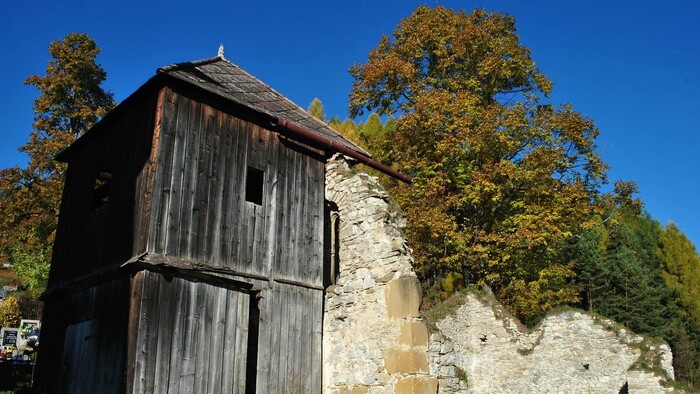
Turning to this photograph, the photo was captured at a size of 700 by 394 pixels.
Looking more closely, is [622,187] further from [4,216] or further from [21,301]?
[21,301]

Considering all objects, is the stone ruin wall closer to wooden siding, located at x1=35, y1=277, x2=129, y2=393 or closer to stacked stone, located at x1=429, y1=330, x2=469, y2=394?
stacked stone, located at x1=429, y1=330, x2=469, y2=394

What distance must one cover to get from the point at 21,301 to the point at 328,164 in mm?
27545

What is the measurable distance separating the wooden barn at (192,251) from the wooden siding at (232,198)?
0.9 inches

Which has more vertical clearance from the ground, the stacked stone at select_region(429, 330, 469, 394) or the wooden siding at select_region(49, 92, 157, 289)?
the wooden siding at select_region(49, 92, 157, 289)

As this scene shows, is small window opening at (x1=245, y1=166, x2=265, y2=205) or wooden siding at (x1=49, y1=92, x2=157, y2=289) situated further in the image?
small window opening at (x1=245, y1=166, x2=265, y2=205)

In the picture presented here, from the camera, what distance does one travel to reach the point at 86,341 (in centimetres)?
977

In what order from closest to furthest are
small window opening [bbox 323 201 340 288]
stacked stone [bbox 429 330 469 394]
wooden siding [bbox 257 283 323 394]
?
wooden siding [bbox 257 283 323 394]
stacked stone [bbox 429 330 469 394]
small window opening [bbox 323 201 340 288]

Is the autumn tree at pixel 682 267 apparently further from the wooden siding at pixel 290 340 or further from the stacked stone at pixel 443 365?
the wooden siding at pixel 290 340

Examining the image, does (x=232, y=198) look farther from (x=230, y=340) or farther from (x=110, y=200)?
(x=230, y=340)

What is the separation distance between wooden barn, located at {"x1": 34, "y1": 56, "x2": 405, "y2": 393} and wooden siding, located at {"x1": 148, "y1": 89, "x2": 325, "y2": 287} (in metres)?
0.02

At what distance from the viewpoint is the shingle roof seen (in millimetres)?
10453

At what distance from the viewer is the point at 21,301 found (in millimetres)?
31984

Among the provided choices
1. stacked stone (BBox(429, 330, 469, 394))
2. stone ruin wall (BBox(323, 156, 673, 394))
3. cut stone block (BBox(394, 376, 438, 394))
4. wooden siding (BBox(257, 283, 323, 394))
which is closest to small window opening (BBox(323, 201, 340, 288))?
stone ruin wall (BBox(323, 156, 673, 394))

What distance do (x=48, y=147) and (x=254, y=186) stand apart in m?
12.3
